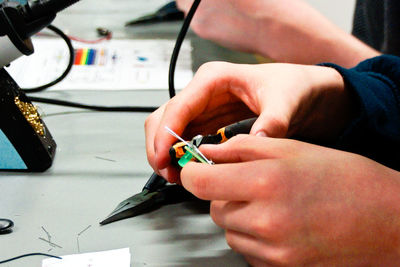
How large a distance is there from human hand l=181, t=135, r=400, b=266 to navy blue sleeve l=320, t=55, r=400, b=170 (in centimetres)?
14

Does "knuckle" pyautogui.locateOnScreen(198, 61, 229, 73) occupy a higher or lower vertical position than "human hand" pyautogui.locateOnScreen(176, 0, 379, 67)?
higher

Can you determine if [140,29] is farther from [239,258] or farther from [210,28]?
[239,258]

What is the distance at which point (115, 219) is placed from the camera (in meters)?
0.45

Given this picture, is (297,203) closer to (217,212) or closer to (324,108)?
(217,212)

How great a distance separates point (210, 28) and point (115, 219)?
0.56 meters

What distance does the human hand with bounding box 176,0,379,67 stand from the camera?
0.80 metres

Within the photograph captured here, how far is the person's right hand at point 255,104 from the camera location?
44 centimetres

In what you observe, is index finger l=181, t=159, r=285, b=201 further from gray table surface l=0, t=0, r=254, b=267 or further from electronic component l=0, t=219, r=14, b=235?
electronic component l=0, t=219, r=14, b=235

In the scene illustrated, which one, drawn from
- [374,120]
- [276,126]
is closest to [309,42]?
[374,120]

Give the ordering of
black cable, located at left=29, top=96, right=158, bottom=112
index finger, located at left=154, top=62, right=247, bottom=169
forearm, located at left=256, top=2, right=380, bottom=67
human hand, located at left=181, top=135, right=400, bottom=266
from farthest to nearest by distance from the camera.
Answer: forearm, located at left=256, top=2, right=380, bottom=67 → black cable, located at left=29, top=96, right=158, bottom=112 → index finger, located at left=154, top=62, right=247, bottom=169 → human hand, located at left=181, top=135, right=400, bottom=266

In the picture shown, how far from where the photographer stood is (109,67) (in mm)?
823

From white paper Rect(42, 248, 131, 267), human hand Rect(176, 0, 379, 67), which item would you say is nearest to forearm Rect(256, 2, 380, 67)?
human hand Rect(176, 0, 379, 67)

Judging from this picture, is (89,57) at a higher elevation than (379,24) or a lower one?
lower

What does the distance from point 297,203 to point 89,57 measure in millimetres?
620
